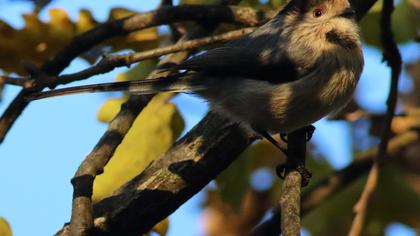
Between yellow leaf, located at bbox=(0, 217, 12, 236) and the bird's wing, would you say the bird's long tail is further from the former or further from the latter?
yellow leaf, located at bbox=(0, 217, 12, 236)

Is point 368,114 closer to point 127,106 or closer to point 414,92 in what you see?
point 414,92

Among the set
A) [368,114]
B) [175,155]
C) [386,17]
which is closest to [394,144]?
[368,114]

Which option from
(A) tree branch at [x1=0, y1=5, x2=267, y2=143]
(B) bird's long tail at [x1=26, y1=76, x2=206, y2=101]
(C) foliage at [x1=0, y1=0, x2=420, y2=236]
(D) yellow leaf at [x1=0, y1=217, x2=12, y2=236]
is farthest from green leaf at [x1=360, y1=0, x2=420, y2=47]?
(D) yellow leaf at [x1=0, y1=217, x2=12, y2=236]

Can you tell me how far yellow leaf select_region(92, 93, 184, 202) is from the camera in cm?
471

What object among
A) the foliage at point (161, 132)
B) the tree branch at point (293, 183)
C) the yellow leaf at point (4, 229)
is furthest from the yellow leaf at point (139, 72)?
the yellow leaf at point (4, 229)

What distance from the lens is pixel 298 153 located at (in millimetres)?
4672

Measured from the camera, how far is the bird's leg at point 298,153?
438 centimetres

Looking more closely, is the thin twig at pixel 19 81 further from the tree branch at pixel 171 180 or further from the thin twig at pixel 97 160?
the tree branch at pixel 171 180

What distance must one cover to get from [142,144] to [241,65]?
0.71 metres

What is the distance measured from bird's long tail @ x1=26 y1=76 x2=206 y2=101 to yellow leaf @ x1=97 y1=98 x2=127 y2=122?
0.57 meters

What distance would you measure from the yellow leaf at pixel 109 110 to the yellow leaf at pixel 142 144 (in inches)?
7.1

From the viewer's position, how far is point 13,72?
520 cm

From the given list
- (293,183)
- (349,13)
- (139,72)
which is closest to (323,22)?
(349,13)

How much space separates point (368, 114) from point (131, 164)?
1840 mm
